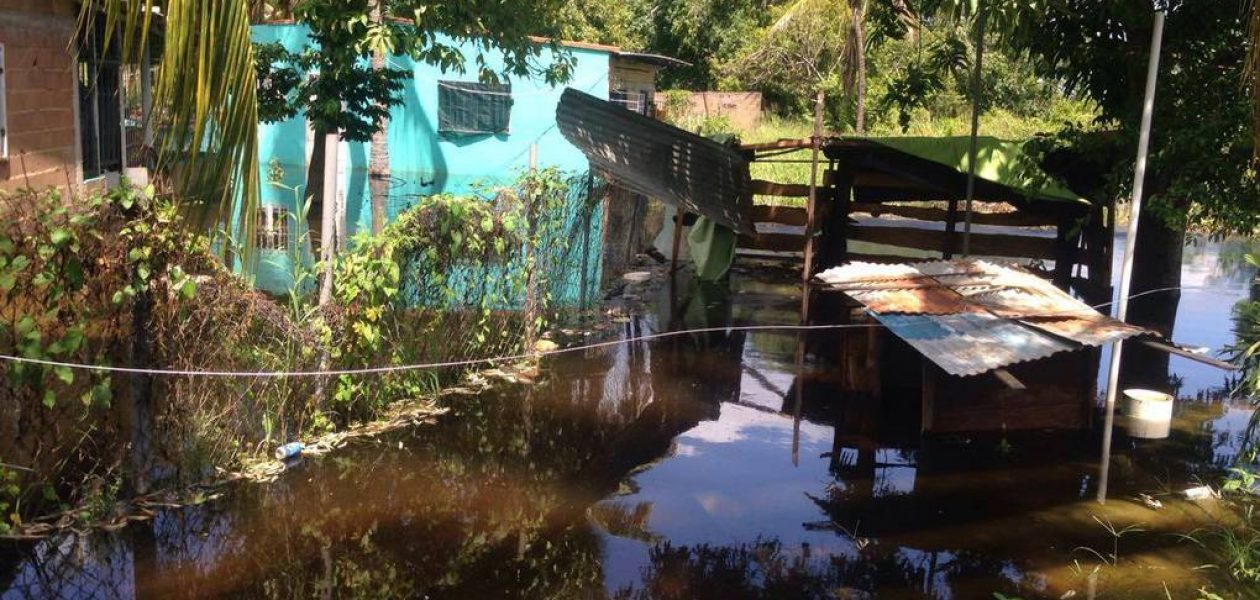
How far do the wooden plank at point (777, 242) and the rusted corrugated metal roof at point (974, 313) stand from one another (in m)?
6.30

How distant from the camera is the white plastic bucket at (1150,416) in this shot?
785 cm

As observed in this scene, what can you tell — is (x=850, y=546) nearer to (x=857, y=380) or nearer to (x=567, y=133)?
(x=857, y=380)

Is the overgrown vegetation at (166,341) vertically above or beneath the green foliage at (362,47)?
beneath

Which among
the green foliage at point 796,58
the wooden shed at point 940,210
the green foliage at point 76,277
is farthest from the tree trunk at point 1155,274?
the green foliage at point 796,58

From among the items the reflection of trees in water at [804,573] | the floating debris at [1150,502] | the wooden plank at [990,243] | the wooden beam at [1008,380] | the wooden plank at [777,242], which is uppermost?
the wooden plank at [990,243]

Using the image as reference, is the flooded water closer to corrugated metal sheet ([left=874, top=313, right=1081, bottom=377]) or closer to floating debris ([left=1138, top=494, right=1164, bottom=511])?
floating debris ([left=1138, top=494, right=1164, bottom=511])

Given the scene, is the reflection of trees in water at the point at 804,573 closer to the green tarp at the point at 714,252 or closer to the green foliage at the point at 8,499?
the green foliage at the point at 8,499

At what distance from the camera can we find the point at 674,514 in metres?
6.28

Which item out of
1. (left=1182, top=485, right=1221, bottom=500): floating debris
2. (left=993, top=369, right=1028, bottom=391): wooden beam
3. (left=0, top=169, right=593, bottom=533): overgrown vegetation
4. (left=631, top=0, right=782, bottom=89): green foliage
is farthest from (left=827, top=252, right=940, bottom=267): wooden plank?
(left=631, top=0, right=782, bottom=89): green foliage

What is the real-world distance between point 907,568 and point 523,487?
2381 millimetres

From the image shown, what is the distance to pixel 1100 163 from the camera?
11281mm

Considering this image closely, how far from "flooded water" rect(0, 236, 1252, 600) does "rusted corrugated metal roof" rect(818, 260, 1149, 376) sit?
893 mm

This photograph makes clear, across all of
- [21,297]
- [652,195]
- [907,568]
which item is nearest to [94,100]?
[652,195]

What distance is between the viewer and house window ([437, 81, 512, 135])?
77.8ft
